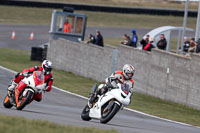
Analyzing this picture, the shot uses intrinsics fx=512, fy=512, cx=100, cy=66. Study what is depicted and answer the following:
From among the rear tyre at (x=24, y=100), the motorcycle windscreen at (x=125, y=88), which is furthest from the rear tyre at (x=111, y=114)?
the rear tyre at (x=24, y=100)

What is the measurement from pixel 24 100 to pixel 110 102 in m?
2.29

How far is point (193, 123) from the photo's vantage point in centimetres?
1495

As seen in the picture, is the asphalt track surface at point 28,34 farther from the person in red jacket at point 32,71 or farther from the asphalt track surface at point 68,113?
the person in red jacket at point 32,71

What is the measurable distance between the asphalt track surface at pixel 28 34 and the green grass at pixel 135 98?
299 inches

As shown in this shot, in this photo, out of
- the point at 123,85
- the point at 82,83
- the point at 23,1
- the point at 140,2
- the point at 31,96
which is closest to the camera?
the point at 123,85

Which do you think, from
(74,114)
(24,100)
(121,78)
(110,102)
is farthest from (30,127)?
(74,114)

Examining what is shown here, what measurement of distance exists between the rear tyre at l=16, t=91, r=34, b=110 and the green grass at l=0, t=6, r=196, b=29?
126 feet

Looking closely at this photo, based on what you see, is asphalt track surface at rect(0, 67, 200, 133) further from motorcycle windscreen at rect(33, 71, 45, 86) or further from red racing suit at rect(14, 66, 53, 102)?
motorcycle windscreen at rect(33, 71, 45, 86)

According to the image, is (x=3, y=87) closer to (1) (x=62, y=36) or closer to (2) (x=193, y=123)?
(2) (x=193, y=123)

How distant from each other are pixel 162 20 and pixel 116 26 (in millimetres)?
4803

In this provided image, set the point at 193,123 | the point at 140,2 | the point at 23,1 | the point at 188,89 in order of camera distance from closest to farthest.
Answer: the point at 193,123
the point at 188,89
the point at 23,1
the point at 140,2

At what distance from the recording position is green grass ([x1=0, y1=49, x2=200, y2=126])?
16.4m

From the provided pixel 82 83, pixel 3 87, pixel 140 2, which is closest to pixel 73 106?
pixel 3 87

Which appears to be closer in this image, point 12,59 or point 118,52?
point 118,52
